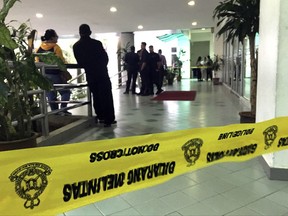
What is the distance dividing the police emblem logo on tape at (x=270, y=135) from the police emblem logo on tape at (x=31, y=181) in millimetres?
1240

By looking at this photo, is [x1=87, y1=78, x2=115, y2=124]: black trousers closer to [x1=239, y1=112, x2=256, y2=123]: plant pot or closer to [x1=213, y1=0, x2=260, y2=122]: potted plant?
[x1=213, y1=0, x2=260, y2=122]: potted plant

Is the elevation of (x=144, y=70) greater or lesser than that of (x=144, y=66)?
lesser

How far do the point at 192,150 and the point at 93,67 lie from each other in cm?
277

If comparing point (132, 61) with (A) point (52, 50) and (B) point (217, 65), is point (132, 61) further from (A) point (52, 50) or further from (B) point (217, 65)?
(B) point (217, 65)

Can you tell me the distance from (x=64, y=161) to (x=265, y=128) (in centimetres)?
118

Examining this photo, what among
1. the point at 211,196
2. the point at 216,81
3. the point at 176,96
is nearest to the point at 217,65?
the point at 216,81

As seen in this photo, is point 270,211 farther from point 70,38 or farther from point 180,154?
point 70,38

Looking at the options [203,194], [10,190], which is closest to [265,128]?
[203,194]

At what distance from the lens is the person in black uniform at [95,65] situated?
385 cm

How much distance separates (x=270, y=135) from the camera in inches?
→ 65.9

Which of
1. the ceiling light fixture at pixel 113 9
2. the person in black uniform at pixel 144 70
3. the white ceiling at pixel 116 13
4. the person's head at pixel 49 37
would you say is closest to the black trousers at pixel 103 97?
the person's head at pixel 49 37

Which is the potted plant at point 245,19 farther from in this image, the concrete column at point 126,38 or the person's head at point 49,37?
the concrete column at point 126,38

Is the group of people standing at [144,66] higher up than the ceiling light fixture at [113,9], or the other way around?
the ceiling light fixture at [113,9]

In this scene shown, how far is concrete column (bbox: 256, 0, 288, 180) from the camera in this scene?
2.04 m
